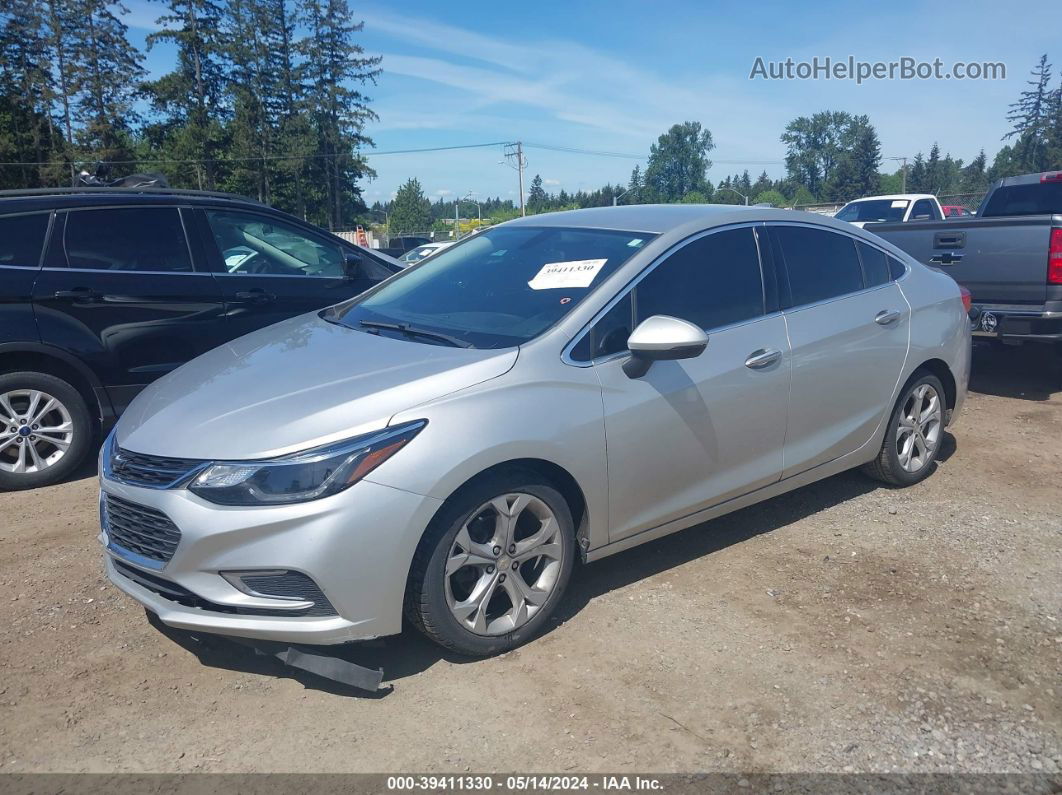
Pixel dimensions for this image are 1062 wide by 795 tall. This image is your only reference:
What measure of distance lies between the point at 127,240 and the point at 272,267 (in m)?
0.98

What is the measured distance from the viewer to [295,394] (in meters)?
3.07

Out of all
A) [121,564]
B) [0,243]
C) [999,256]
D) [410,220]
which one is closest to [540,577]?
[121,564]

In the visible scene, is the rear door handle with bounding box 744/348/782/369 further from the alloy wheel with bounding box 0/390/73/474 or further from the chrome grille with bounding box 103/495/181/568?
the alloy wheel with bounding box 0/390/73/474

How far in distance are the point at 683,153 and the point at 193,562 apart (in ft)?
348

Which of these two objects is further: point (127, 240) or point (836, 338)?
point (127, 240)

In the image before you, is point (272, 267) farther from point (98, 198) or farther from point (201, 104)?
point (201, 104)

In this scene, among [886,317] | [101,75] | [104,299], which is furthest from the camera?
[101,75]

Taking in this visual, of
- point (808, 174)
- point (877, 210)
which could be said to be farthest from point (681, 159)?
point (877, 210)

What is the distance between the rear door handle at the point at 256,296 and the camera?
5.85m

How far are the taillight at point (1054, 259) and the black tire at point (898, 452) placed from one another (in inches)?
94.9

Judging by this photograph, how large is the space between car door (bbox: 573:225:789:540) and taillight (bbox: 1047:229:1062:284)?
3.90 m

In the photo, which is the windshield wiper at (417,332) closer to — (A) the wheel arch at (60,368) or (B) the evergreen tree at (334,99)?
(A) the wheel arch at (60,368)

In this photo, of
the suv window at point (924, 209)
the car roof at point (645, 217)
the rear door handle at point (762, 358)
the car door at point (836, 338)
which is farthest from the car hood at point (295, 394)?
the suv window at point (924, 209)

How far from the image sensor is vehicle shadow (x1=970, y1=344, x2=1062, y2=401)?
24.8 feet
